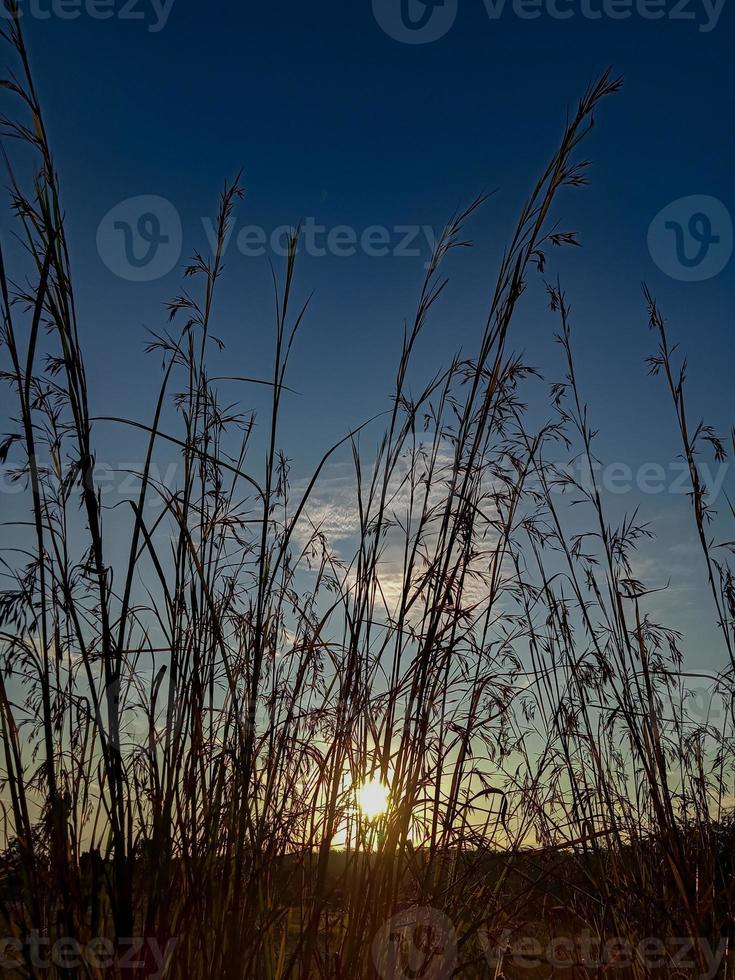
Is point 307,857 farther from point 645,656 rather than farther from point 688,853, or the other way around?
point 688,853

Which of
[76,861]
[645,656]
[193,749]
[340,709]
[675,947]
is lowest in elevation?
[675,947]

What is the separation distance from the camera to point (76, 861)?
1.50 m

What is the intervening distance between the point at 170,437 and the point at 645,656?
1.32 metres


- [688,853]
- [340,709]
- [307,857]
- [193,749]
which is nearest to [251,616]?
[340,709]

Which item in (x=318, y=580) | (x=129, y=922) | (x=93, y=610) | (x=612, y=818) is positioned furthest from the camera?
(x=318, y=580)

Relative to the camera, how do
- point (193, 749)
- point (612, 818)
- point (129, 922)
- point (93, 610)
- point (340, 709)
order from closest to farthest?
point (129, 922) < point (93, 610) < point (193, 749) < point (340, 709) < point (612, 818)

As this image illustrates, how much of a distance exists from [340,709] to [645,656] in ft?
2.65

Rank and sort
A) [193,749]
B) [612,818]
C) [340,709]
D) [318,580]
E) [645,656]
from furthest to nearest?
[318,580]
[612,818]
[645,656]
[340,709]
[193,749]

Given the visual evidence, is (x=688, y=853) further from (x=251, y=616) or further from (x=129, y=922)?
(x=129, y=922)

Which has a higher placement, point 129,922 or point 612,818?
point 612,818

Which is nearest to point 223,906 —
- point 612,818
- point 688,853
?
point 612,818

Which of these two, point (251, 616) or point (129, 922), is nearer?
point (129, 922)

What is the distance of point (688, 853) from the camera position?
90.9 inches

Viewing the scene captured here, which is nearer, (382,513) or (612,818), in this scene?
(382,513)
